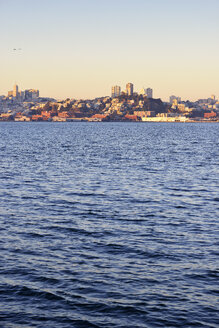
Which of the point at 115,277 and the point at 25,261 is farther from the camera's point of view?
the point at 25,261

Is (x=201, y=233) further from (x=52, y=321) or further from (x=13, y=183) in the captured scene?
(x=13, y=183)

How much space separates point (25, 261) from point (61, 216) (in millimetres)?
9779

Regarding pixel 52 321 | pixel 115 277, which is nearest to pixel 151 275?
pixel 115 277

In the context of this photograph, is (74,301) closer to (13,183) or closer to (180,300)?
(180,300)

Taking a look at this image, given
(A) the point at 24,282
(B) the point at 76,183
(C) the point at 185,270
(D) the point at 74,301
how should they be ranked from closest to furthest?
1. (D) the point at 74,301
2. (A) the point at 24,282
3. (C) the point at 185,270
4. (B) the point at 76,183

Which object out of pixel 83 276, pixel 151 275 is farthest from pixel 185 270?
pixel 83 276

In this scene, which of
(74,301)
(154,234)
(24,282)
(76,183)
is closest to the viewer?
(74,301)

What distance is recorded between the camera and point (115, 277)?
19.1 metres

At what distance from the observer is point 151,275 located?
763 inches

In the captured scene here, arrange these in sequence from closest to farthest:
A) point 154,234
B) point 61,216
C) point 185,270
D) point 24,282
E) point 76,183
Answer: point 24,282, point 185,270, point 154,234, point 61,216, point 76,183

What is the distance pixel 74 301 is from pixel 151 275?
3975 mm

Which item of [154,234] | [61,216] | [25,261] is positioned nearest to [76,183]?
[61,216]

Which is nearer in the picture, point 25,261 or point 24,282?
point 24,282

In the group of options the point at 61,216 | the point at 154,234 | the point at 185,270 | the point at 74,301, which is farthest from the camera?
the point at 61,216
